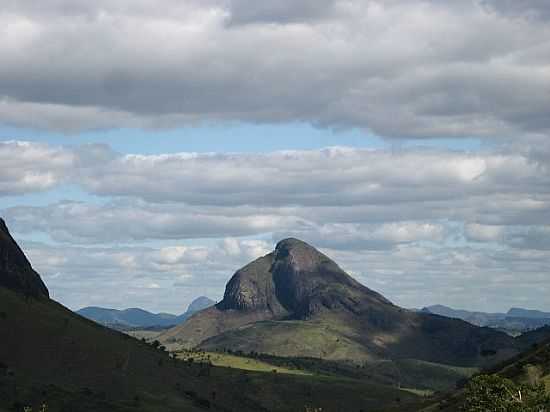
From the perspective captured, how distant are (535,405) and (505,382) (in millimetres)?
7589

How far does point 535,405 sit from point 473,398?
1192 cm

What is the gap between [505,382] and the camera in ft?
469

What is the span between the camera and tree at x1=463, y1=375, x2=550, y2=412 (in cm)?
13550

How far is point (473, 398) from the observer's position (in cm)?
14575

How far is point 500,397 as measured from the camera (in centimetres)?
13962

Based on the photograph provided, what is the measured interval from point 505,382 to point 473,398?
6.01 m

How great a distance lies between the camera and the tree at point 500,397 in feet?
445

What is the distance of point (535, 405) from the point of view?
13625cm

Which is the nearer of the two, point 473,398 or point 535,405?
point 535,405
